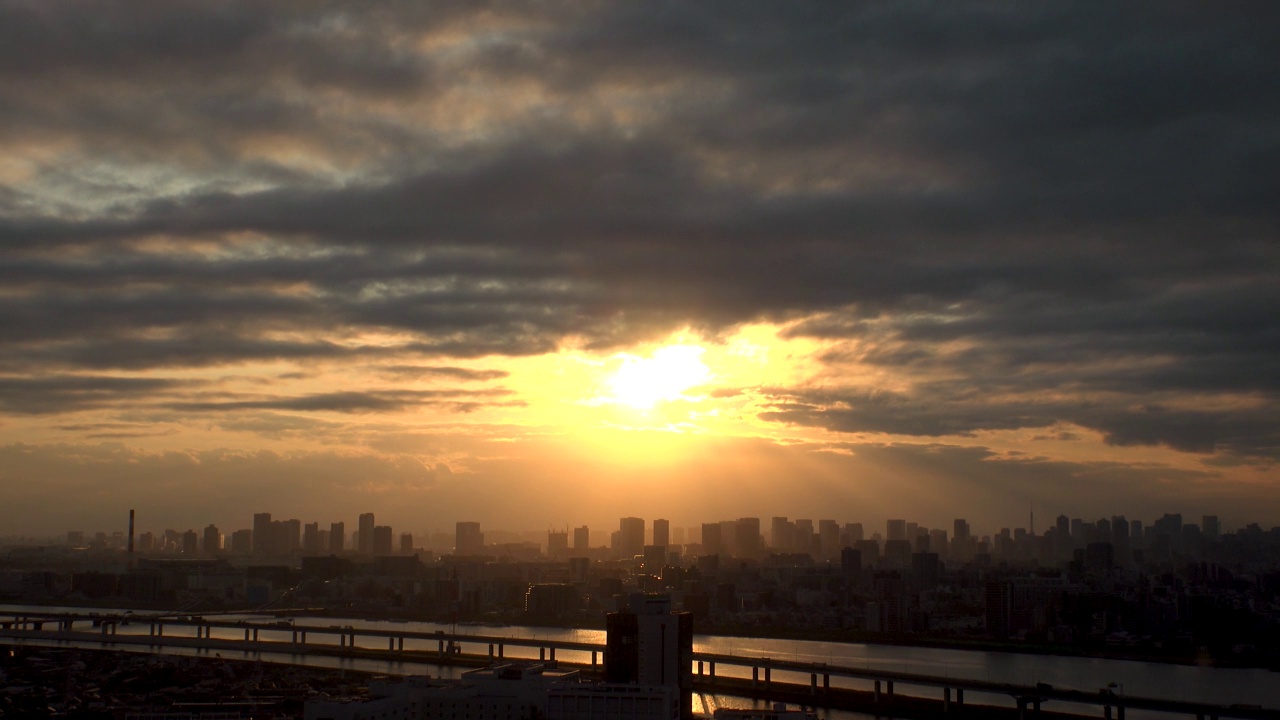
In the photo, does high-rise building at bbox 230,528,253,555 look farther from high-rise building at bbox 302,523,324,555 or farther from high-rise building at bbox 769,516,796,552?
high-rise building at bbox 769,516,796,552

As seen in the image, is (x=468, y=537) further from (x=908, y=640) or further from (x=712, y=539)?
(x=908, y=640)

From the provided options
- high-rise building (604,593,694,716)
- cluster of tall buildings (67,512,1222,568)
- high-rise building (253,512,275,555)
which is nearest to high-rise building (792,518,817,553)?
cluster of tall buildings (67,512,1222,568)

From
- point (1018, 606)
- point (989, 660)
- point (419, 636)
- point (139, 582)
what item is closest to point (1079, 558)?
point (1018, 606)

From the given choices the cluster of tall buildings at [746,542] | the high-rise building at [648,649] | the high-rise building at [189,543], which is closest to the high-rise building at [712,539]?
the cluster of tall buildings at [746,542]

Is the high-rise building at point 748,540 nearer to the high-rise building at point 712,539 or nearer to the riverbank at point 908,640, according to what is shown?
the high-rise building at point 712,539

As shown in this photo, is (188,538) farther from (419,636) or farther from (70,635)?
(419,636)

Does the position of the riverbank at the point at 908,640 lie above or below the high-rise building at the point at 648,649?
below
